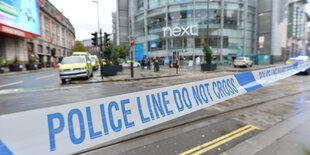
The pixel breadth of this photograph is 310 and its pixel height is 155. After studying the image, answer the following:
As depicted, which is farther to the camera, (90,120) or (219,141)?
(219,141)

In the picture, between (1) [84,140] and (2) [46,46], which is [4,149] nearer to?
(1) [84,140]

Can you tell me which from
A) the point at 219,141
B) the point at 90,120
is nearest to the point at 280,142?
the point at 219,141

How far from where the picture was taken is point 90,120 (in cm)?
214

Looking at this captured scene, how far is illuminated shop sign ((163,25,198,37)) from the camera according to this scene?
3441cm

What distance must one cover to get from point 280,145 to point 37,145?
3.83 metres

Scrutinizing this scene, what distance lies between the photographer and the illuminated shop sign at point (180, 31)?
34.4m

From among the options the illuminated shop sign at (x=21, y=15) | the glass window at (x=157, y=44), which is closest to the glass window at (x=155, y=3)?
the glass window at (x=157, y=44)

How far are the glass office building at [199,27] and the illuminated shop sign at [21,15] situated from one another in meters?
24.3

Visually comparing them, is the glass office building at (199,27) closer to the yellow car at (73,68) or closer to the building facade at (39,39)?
the building facade at (39,39)

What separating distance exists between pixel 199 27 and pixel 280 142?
35.3 metres

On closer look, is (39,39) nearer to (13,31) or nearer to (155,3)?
(13,31)

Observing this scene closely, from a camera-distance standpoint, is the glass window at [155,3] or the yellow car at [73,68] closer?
the yellow car at [73,68]

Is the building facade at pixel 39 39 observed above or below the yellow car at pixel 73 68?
above

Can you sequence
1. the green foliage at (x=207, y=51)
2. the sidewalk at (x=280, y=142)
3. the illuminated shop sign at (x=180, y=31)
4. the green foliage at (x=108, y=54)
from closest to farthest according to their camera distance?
the sidewalk at (x=280, y=142), the green foliage at (x=108, y=54), the green foliage at (x=207, y=51), the illuminated shop sign at (x=180, y=31)
